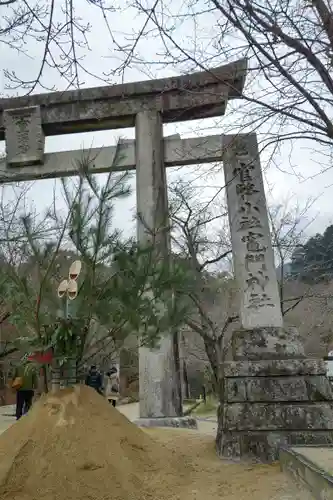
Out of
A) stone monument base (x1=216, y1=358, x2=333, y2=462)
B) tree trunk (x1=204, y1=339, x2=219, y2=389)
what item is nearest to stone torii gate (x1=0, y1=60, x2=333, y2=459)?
stone monument base (x1=216, y1=358, x2=333, y2=462)

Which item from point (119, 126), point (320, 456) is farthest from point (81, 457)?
point (119, 126)

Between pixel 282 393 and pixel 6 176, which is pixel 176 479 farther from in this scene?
pixel 6 176

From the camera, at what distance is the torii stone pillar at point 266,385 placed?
4852mm

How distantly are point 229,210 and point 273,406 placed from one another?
3134 mm

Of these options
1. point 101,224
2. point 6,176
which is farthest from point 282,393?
point 6,176

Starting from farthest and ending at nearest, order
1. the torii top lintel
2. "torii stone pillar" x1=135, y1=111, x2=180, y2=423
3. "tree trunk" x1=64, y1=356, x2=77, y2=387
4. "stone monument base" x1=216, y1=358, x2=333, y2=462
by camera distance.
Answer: the torii top lintel, "torii stone pillar" x1=135, y1=111, x2=180, y2=423, "stone monument base" x1=216, y1=358, x2=333, y2=462, "tree trunk" x1=64, y1=356, x2=77, y2=387

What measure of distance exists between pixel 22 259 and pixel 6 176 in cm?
389

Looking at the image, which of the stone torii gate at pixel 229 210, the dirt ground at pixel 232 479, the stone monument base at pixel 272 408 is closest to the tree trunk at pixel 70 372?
the dirt ground at pixel 232 479

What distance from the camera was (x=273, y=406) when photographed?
5062 mm

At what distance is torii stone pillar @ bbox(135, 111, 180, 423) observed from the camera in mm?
6879

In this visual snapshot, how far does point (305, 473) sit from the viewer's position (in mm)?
3451

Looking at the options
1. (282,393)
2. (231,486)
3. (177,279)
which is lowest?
(231,486)

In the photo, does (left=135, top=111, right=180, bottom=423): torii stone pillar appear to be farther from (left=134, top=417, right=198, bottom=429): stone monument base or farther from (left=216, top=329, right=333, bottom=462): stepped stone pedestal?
(left=216, top=329, right=333, bottom=462): stepped stone pedestal

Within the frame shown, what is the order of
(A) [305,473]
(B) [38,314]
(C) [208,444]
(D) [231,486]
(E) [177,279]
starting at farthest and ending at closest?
1. (C) [208,444]
2. (E) [177,279]
3. (B) [38,314]
4. (D) [231,486]
5. (A) [305,473]
